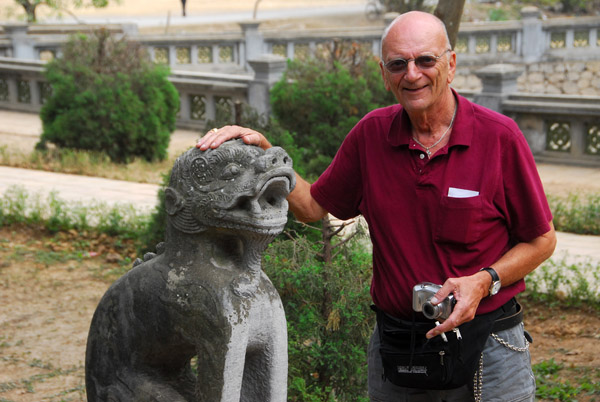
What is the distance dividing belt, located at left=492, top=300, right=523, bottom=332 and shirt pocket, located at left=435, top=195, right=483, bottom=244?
32 centimetres

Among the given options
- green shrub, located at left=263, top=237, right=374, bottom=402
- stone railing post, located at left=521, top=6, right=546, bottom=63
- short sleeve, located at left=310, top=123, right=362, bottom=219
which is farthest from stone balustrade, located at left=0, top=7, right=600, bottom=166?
short sleeve, located at left=310, top=123, right=362, bottom=219

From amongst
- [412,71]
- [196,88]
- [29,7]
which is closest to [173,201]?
[412,71]

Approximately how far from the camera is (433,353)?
3029 millimetres

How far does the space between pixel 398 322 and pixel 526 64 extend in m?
Result: 16.9

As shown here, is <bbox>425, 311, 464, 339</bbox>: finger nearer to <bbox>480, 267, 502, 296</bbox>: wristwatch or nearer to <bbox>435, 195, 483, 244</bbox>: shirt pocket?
<bbox>480, 267, 502, 296</bbox>: wristwatch

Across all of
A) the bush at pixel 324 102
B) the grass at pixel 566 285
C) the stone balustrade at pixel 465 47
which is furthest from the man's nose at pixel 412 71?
the stone balustrade at pixel 465 47

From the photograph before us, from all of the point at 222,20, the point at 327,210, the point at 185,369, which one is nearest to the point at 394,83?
the point at 327,210

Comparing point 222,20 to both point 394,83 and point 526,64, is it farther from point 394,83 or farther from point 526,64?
point 394,83

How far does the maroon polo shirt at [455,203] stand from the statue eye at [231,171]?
507mm

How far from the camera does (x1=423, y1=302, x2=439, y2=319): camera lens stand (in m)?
2.86

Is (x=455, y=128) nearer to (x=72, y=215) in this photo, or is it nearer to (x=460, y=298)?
(x=460, y=298)

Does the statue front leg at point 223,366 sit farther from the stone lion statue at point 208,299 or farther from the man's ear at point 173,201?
the man's ear at point 173,201

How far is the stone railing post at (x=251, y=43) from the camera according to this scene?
1881cm

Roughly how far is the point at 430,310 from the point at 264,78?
35.4 feet
